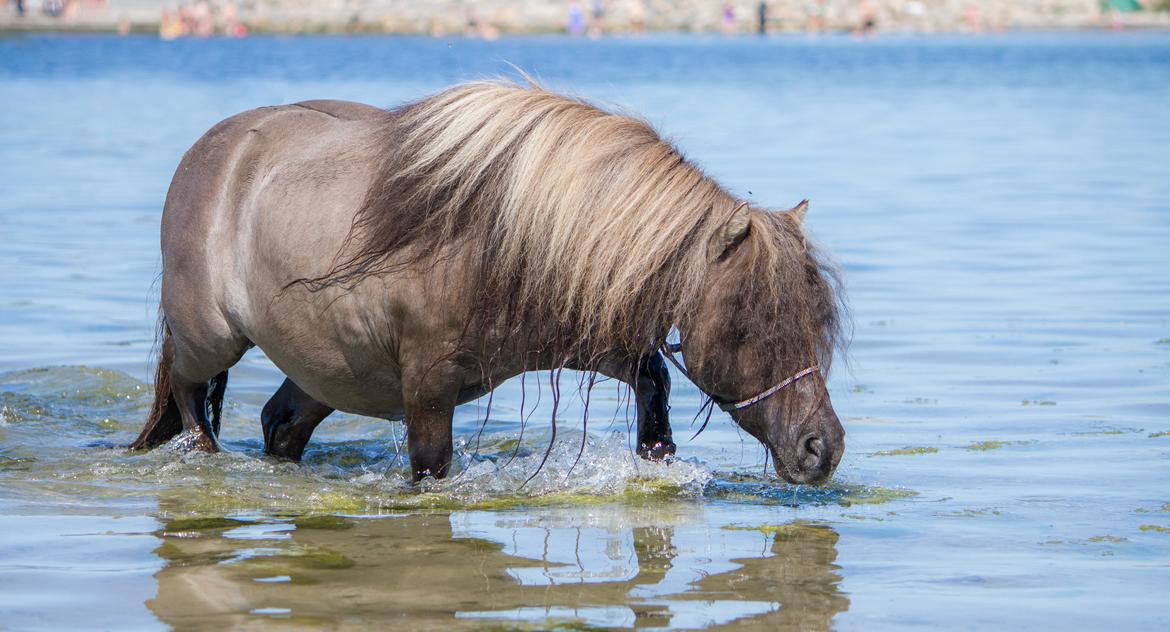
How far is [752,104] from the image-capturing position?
118ft

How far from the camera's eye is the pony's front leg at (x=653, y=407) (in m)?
5.52

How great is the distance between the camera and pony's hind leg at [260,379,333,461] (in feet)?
22.1

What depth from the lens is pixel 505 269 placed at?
5117mm

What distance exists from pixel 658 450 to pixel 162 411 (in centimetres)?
252

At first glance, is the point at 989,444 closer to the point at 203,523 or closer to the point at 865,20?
the point at 203,523

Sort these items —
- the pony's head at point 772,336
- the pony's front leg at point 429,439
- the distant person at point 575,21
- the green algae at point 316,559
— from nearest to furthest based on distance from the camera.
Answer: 1. the green algae at point 316,559
2. the pony's head at point 772,336
3. the pony's front leg at point 429,439
4. the distant person at point 575,21

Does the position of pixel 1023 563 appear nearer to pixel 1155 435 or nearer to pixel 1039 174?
pixel 1155 435

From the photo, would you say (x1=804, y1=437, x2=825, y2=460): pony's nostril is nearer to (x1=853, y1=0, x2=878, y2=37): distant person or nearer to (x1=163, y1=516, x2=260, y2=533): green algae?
(x1=163, y1=516, x2=260, y2=533): green algae

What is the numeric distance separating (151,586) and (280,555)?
496 mm

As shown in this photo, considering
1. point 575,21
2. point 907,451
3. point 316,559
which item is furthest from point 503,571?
point 575,21

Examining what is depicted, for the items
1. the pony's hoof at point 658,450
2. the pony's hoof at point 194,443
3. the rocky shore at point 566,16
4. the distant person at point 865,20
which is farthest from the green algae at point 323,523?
the distant person at point 865,20

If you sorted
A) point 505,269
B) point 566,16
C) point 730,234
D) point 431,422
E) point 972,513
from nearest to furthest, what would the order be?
point 730,234
point 505,269
point 431,422
point 972,513
point 566,16

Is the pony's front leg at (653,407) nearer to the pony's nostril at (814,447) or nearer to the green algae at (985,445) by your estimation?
the pony's nostril at (814,447)

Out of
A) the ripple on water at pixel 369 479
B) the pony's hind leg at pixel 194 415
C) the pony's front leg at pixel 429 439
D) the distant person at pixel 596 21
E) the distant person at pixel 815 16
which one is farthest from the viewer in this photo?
the distant person at pixel 815 16
